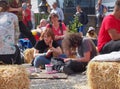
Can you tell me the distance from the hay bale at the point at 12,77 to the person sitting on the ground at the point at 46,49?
123 inches

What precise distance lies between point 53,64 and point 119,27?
2.00m

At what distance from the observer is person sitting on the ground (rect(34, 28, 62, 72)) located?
28.2 ft

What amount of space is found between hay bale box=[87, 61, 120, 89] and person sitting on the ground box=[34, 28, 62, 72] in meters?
2.65

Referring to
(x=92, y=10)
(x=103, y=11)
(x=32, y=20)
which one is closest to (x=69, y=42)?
(x=32, y=20)

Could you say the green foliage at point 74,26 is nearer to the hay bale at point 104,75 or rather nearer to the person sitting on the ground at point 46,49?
the person sitting on the ground at point 46,49

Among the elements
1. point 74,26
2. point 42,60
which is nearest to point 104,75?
point 42,60

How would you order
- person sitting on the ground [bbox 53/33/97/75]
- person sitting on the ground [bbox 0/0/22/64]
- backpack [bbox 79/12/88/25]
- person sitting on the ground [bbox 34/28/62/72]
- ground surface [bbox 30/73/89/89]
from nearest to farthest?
person sitting on the ground [bbox 0/0/22/64], ground surface [bbox 30/73/89/89], person sitting on the ground [bbox 53/33/97/75], person sitting on the ground [bbox 34/28/62/72], backpack [bbox 79/12/88/25]

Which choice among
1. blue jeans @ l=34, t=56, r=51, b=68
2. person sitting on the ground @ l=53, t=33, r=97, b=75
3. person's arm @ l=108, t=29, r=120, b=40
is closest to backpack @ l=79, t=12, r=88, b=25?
blue jeans @ l=34, t=56, r=51, b=68

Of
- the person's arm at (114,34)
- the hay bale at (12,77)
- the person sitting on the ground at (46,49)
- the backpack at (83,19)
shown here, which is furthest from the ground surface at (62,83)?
the backpack at (83,19)

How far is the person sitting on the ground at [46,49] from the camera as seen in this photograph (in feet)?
28.2

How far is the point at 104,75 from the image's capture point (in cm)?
579

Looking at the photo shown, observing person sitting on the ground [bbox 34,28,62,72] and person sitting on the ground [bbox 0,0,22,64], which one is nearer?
person sitting on the ground [bbox 0,0,22,64]

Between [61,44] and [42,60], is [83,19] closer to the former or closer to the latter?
[42,60]

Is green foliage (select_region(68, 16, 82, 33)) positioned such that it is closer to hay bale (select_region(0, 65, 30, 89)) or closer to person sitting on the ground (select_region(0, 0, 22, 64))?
person sitting on the ground (select_region(0, 0, 22, 64))
